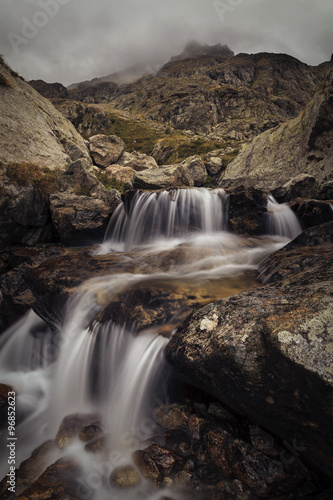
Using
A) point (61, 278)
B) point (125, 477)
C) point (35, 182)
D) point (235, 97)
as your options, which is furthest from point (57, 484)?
point (235, 97)

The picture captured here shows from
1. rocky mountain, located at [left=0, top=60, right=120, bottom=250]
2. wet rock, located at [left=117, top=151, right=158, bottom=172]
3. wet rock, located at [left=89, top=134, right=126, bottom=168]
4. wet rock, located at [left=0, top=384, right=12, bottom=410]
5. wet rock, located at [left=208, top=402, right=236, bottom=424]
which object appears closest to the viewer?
wet rock, located at [left=208, top=402, right=236, bottom=424]

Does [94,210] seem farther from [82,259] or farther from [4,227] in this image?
[82,259]

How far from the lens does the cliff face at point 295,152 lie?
1504 cm

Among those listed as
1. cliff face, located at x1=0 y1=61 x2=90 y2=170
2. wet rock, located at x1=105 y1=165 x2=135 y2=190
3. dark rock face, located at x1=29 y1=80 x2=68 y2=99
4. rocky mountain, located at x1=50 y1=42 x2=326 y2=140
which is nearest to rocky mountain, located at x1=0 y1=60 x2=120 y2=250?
cliff face, located at x1=0 y1=61 x2=90 y2=170

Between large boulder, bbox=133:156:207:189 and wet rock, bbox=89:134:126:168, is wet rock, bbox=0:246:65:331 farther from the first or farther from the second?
wet rock, bbox=89:134:126:168

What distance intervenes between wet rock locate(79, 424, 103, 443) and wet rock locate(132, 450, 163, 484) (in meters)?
0.85

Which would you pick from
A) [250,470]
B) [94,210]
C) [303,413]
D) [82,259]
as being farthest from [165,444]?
[94,210]

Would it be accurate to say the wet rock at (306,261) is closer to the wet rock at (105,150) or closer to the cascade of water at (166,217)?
the cascade of water at (166,217)

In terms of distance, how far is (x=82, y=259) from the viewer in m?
7.50

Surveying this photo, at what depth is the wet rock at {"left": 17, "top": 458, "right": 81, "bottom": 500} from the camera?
2.62 meters

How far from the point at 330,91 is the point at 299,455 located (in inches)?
762

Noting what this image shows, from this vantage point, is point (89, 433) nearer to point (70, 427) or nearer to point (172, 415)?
point (70, 427)

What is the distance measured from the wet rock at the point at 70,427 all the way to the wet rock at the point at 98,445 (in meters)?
0.40

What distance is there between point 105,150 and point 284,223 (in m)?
23.0
